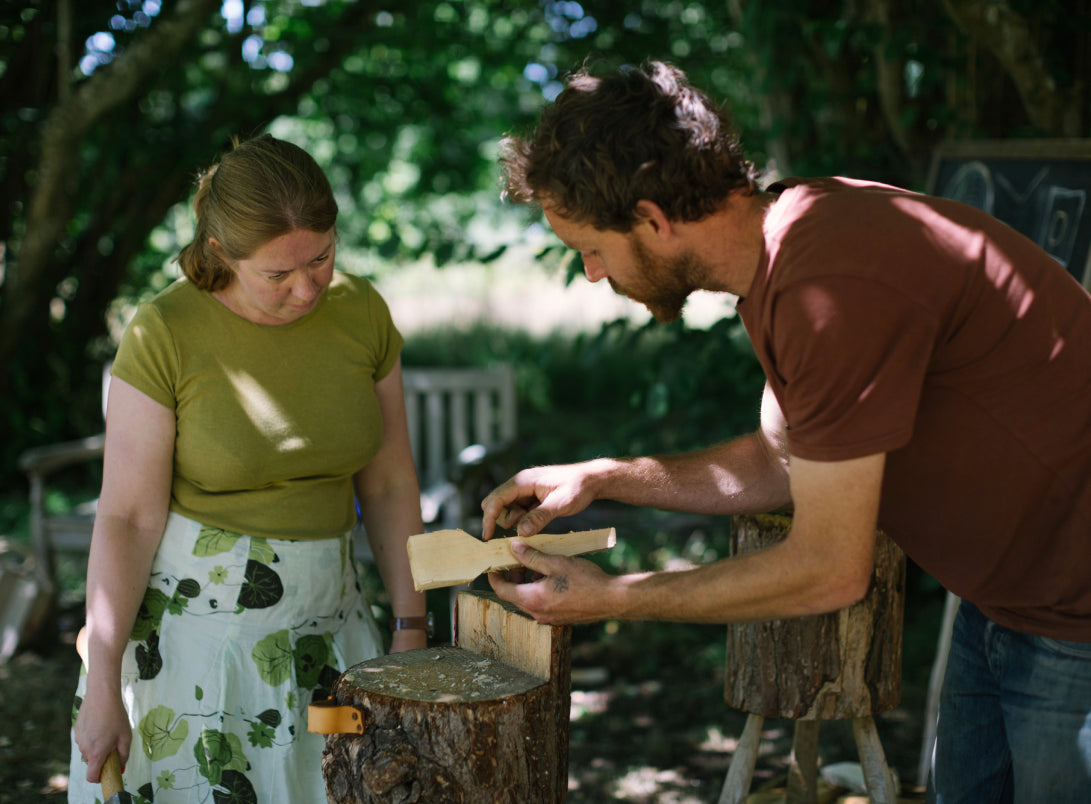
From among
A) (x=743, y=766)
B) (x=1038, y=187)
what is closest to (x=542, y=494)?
(x=743, y=766)

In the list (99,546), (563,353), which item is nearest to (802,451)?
(99,546)

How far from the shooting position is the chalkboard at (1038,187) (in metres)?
2.92

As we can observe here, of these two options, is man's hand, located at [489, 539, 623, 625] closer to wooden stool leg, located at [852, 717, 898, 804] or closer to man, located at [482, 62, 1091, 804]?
man, located at [482, 62, 1091, 804]

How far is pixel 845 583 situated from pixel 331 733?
0.93 metres

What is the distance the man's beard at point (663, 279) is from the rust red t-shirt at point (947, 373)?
0.31 feet

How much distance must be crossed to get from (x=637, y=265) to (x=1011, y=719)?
3.28ft

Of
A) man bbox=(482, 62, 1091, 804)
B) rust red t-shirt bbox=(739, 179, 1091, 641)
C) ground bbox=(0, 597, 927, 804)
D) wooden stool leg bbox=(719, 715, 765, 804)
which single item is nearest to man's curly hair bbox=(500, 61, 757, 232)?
man bbox=(482, 62, 1091, 804)

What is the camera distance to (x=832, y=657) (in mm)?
2381

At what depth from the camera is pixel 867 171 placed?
4.49 metres

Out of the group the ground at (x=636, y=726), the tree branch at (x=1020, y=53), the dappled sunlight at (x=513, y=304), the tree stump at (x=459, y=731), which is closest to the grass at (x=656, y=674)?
the ground at (x=636, y=726)

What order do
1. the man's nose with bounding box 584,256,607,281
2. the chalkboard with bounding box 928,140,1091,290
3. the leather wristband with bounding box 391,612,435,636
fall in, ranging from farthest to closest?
the chalkboard with bounding box 928,140,1091,290
the leather wristband with bounding box 391,612,435,636
the man's nose with bounding box 584,256,607,281

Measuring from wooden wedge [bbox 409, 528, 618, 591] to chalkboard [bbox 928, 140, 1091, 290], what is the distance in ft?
6.21

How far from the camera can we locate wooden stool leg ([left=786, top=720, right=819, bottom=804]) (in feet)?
8.75

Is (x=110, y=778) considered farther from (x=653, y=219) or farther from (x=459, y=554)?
(x=653, y=219)
